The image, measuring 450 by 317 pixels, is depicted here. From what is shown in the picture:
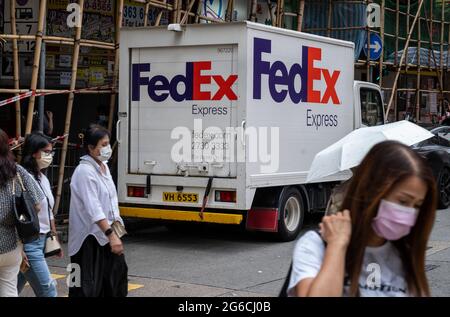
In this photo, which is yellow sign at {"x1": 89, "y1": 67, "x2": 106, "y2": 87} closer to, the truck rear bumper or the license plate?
the truck rear bumper

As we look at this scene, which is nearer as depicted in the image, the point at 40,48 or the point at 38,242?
the point at 38,242

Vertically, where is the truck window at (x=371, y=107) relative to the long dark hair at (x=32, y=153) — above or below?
above

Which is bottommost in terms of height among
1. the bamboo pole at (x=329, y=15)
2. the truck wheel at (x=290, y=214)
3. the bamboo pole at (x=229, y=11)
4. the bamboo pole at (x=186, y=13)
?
the truck wheel at (x=290, y=214)

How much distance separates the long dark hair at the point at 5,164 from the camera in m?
5.07

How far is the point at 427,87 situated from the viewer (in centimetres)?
2233

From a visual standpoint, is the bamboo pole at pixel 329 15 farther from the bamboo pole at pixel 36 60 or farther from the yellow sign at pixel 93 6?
the bamboo pole at pixel 36 60

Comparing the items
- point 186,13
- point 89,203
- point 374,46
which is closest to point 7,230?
point 89,203

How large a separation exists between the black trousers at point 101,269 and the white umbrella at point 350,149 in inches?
65.4

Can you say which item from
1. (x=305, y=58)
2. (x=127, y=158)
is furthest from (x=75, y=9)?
(x=305, y=58)

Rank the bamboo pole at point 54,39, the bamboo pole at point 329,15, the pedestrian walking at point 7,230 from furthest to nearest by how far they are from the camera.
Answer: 1. the bamboo pole at point 329,15
2. the bamboo pole at point 54,39
3. the pedestrian walking at point 7,230

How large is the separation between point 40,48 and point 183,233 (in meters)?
3.48

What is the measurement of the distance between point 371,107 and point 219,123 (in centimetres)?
402

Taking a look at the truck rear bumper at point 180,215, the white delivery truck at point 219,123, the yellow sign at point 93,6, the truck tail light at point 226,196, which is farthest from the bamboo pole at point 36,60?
the truck tail light at point 226,196
